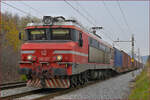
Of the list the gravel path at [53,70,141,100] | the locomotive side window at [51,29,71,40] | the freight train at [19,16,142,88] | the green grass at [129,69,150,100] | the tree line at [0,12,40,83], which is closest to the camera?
the green grass at [129,69,150,100]

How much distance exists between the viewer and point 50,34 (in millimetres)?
12148

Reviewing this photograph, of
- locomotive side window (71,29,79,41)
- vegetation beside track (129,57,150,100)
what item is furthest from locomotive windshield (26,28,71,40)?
vegetation beside track (129,57,150,100)

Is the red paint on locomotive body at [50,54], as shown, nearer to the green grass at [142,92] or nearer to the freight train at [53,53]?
the freight train at [53,53]

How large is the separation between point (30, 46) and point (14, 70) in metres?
24.4

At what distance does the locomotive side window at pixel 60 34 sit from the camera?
39.5 ft

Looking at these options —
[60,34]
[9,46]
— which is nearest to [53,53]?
[60,34]

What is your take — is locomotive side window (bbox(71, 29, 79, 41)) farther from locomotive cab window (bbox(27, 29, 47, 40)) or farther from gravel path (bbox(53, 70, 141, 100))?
gravel path (bbox(53, 70, 141, 100))

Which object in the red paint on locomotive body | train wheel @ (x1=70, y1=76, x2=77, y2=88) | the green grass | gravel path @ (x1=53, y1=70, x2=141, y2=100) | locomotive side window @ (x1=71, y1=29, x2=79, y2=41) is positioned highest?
locomotive side window @ (x1=71, y1=29, x2=79, y2=41)

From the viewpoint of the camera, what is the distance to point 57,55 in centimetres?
1124

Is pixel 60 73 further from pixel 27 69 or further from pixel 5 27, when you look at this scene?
pixel 5 27

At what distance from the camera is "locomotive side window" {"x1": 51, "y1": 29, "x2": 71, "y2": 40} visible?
12.1 m

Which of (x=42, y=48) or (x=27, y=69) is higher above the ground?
(x=42, y=48)

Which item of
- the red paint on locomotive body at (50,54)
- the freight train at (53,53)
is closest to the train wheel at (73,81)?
the freight train at (53,53)

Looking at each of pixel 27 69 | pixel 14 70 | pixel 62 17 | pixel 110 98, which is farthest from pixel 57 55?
pixel 14 70
